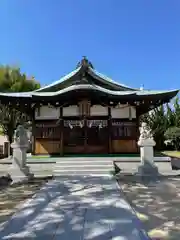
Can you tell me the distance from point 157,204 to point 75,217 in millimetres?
2109

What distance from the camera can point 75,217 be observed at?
4449 millimetres

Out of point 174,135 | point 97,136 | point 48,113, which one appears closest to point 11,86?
point 48,113

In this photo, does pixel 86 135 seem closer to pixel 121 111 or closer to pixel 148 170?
pixel 121 111

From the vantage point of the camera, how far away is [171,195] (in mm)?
6422

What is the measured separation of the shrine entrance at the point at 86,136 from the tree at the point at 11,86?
768 centimetres

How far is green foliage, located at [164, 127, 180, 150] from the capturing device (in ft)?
76.7

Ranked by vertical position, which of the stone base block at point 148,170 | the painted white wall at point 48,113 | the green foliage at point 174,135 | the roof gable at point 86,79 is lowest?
the stone base block at point 148,170

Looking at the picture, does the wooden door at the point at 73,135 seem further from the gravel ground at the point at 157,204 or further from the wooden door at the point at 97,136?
the gravel ground at the point at 157,204

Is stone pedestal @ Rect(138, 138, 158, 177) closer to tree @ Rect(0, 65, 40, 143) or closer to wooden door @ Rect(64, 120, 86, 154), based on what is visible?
wooden door @ Rect(64, 120, 86, 154)

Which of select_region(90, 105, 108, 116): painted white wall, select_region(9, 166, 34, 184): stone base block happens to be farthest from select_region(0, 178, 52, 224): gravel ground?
select_region(90, 105, 108, 116): painted white wall

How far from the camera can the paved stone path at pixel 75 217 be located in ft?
11.9

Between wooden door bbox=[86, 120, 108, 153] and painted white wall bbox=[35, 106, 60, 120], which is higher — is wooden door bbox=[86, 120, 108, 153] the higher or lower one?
the lower one

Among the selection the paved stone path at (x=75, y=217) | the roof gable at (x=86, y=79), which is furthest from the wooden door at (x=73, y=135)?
the paved stone path at (x=75, y=217)

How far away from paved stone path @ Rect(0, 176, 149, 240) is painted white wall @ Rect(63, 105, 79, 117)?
7.03 meters
